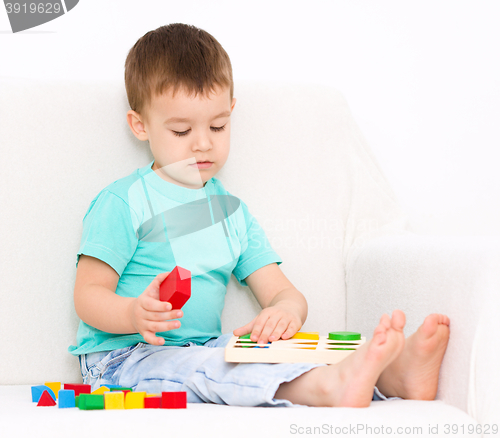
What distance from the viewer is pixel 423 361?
25.5 inches

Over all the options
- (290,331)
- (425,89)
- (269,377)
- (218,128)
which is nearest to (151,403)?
(269,377)

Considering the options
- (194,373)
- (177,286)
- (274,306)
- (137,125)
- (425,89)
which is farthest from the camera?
(425,89)

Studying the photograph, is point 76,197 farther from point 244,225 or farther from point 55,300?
point 244,225

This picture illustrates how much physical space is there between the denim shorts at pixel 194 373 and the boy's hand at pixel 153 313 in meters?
0.09

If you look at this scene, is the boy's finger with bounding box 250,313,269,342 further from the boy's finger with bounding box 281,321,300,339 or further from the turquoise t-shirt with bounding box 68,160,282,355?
the turquoise t-shirt with bounding box 68,160,282,355

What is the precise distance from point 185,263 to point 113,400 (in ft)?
1.09

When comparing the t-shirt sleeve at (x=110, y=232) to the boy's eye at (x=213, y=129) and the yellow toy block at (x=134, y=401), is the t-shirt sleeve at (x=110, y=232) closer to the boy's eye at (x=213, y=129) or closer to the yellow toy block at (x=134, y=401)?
the boy's eye at (x=213, y=129)

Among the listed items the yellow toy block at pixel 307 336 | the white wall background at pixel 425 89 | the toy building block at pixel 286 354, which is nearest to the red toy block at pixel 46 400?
the toy building block at pixel 286 354

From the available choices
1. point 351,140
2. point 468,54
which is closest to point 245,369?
point 351,140

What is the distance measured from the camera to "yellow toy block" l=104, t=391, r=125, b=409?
1.94 ft

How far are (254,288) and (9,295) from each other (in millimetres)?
424

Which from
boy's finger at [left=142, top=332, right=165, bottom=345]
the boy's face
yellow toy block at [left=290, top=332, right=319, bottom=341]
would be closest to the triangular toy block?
boy's finger at [left=142, top=332, right=165, bottom=345]

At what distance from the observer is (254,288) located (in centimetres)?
97

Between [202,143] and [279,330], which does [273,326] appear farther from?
[202,143]
